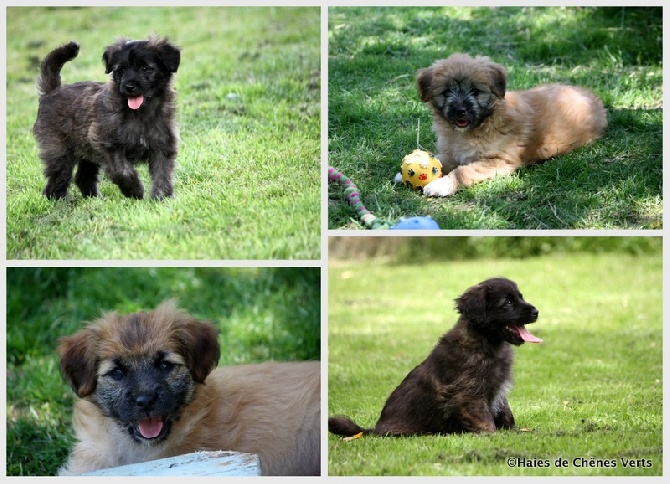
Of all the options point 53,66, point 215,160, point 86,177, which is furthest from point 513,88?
point 53,66

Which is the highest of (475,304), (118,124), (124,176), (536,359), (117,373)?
(118,124)

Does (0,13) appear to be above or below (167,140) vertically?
above

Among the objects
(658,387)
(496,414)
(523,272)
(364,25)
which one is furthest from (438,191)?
(523,272)

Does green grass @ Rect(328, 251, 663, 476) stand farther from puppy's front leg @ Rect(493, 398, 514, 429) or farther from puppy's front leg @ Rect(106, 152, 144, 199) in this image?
puppy's front leg @ Rect(106, 152, 144, 199)

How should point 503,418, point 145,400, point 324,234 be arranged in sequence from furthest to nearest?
1. point 324,234
2. point 503,418
3. point 145,400

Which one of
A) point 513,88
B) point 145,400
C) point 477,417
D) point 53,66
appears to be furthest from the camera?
point 513,88

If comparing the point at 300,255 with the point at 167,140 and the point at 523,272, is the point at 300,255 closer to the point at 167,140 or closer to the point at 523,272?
the point at 167,140

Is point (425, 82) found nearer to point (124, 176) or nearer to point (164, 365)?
point (124, 176)

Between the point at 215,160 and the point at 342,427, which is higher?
the point at 215,160
